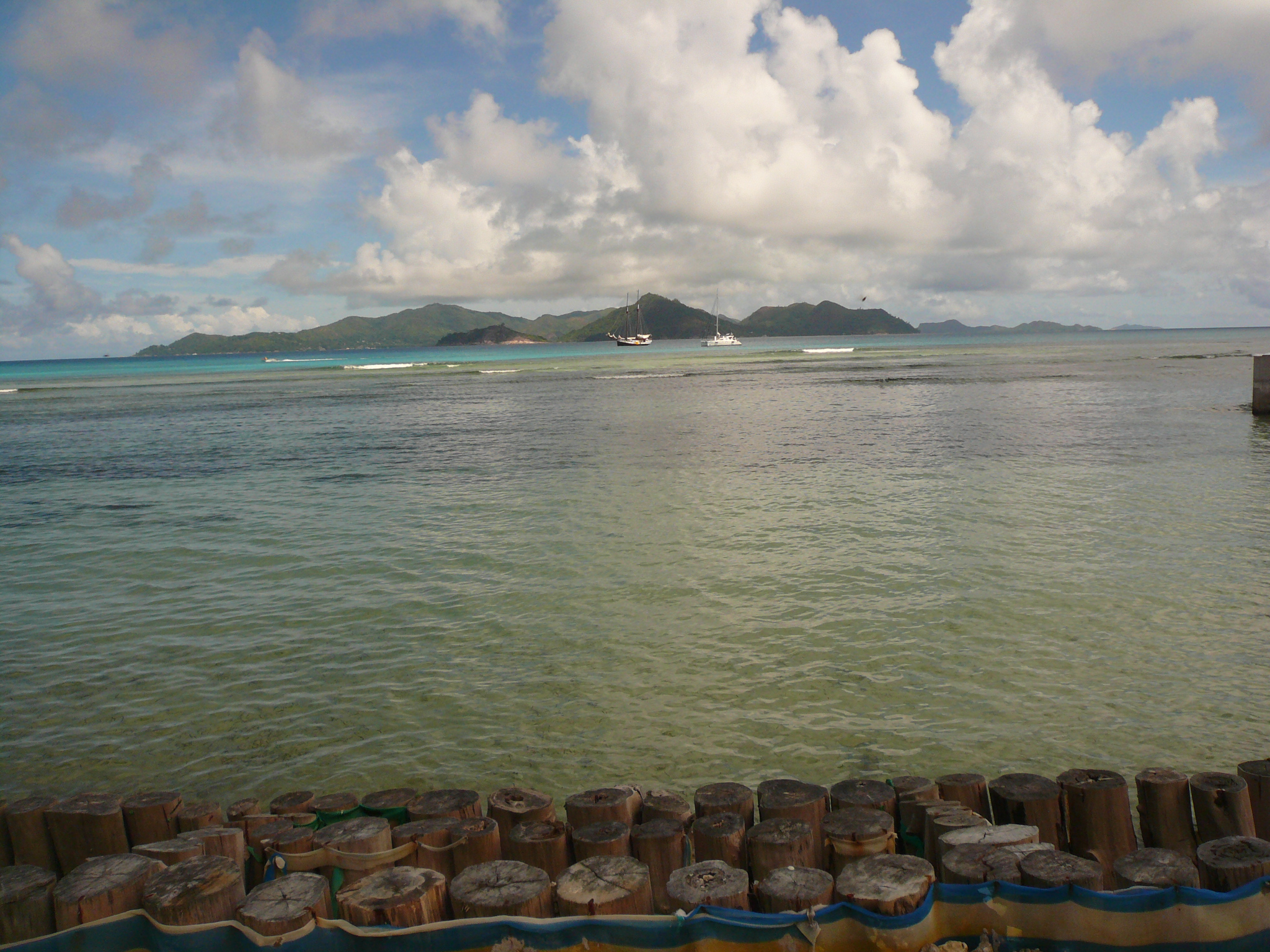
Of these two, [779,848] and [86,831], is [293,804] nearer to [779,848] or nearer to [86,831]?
[86,831]

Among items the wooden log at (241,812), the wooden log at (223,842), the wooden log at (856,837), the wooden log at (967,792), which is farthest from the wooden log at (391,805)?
the wooden log at (967,792)

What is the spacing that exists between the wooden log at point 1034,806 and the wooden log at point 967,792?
0.11m

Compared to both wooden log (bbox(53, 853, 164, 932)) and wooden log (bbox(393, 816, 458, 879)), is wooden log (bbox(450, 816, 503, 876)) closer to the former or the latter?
wooden log (bbox(393, 816, 458, 879))

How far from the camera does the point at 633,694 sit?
8391 mm

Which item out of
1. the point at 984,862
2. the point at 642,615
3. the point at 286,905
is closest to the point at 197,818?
the point at 286,905

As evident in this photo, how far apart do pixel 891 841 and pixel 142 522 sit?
17.8m

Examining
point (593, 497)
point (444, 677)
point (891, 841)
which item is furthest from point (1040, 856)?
point (593, 497)

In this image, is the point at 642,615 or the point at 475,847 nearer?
the point at 475,847

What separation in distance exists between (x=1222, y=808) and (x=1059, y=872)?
1517mm

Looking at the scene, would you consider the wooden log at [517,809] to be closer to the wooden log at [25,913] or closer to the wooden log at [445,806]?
the wooden log at [445,806]

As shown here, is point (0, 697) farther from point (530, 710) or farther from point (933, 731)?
point (933, 731)

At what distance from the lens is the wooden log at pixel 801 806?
4480 mm

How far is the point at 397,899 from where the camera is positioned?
13.1 feet

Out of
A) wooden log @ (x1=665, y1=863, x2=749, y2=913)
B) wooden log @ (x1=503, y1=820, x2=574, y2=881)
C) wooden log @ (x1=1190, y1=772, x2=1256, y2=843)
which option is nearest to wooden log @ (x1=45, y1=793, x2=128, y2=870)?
wooden log @ (x1=503, y1=820, x2=574, y2=881)
